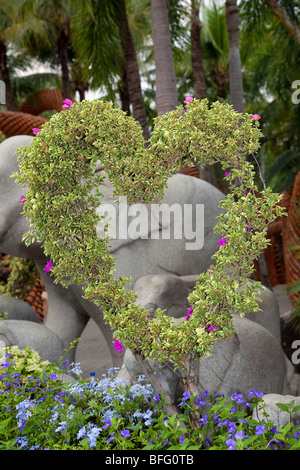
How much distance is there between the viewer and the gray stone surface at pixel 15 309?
15.3ft

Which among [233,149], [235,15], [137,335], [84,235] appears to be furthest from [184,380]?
[235,15]

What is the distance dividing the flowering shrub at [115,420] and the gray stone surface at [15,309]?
66.1 inches

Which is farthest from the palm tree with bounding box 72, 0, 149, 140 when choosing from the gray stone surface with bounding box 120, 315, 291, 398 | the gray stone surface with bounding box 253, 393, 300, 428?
the gray stone surface with bounding box 253, 393, 300, 428

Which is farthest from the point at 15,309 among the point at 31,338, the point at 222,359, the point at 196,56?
the point at 196,56

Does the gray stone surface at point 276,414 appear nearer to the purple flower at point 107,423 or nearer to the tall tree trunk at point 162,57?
the purple flower at point 107,423

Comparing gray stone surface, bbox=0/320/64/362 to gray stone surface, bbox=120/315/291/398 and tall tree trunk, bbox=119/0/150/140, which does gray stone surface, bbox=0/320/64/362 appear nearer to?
gray stone surface, bbox=120/315/291/398

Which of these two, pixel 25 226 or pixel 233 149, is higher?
pixel 233 149

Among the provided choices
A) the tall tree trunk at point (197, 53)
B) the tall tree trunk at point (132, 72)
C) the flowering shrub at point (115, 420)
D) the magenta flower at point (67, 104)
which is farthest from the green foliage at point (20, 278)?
the tall tree trunk at point (197, 53)

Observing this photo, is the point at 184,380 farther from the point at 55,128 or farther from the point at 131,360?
the point at 55,128

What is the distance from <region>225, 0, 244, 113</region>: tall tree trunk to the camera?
618cm

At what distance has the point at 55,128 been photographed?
2619 mm

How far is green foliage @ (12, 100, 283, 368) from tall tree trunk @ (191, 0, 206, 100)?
5636 millimetres

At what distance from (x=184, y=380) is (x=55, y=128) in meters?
1.48

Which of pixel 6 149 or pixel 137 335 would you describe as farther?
pixel 6 149
